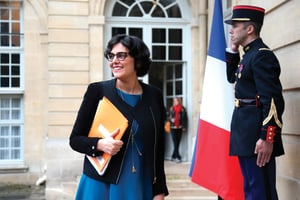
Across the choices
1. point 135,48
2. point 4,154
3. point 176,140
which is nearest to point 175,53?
point 176,140

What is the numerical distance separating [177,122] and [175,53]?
1.37 m

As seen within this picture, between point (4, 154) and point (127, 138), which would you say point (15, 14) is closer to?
point (4, 154)

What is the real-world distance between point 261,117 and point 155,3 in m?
7.29

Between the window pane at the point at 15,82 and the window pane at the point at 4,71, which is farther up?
the window pane at the point at 4,71

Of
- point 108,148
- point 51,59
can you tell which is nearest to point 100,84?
point 108,148

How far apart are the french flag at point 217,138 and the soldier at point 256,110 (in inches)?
21.4

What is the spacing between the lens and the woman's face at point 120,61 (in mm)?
2564

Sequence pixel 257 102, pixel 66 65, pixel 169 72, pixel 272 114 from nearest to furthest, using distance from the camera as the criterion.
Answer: pixel 272 114 → pixel 257 102 → pixel 66 65 → pixel 169 72

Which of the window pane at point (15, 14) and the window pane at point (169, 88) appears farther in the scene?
the window pane at point (169, 88)

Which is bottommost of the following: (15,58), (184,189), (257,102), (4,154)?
(184,189)

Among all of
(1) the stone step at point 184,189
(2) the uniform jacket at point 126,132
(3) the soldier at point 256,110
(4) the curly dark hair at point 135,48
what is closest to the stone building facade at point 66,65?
(1) the stone step at point 184,189

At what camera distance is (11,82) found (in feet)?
35.3

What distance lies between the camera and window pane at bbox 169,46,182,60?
10.4 metres

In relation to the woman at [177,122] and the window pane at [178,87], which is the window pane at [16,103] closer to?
the woman at [177,122]
